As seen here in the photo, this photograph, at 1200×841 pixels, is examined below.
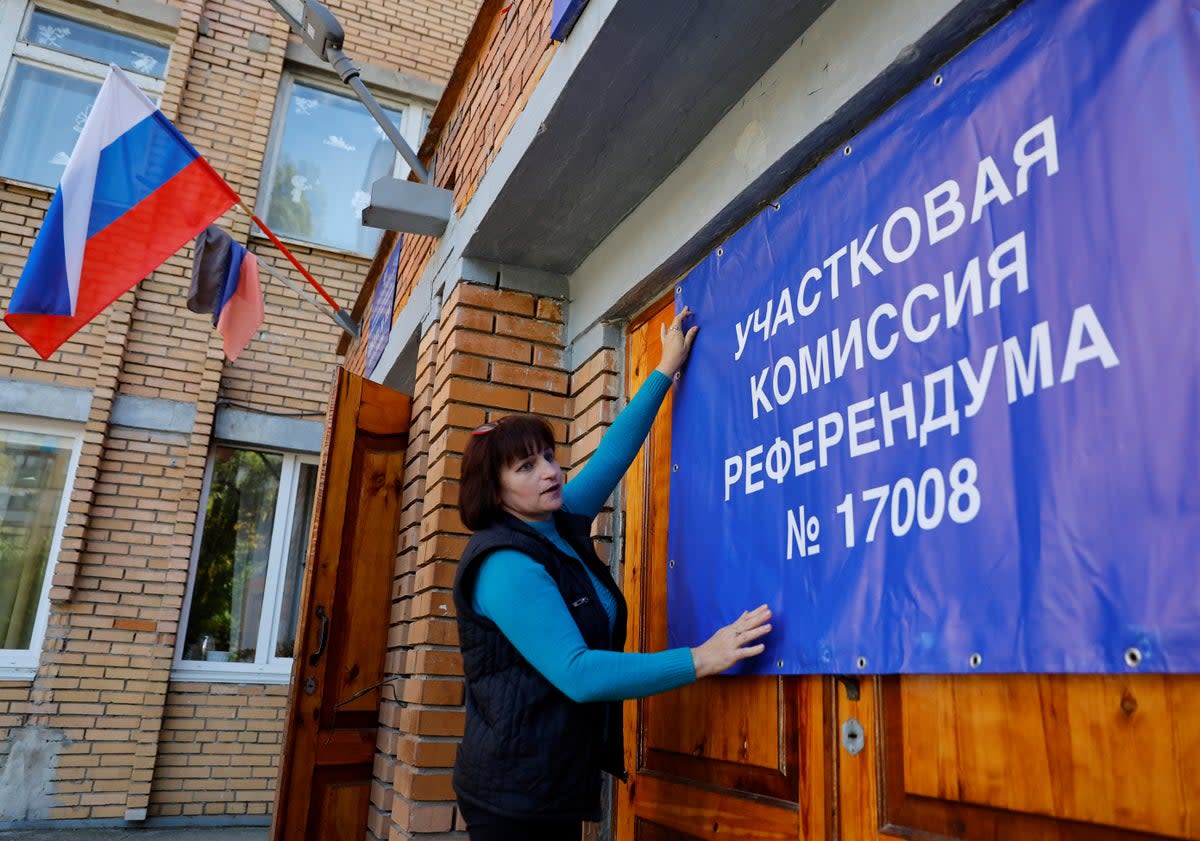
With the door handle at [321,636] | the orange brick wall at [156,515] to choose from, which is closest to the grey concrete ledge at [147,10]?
the orange brick wall at [156,515]

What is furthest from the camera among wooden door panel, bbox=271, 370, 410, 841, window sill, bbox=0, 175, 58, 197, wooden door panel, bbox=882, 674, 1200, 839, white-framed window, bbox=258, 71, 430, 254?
white-framed window, bbox=258, 71, 430, 254

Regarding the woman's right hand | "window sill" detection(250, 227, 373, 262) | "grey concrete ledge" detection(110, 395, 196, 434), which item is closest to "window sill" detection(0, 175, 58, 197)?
"window sill" detection(250, 227, 373, 262)

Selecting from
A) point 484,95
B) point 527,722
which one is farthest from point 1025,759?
point 484,95

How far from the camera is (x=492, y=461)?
6.75 ft

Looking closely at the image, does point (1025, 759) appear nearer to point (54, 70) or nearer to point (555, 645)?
point (555, 645)

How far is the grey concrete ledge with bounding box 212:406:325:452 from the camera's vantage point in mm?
6425

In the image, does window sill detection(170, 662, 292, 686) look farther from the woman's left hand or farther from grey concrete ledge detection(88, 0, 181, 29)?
grey concrete ledge detection(88, 0, 181, 29)

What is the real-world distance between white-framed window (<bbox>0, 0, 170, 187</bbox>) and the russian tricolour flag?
3109mm

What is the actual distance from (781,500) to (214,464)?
5.70 meters

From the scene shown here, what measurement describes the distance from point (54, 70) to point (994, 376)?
→ 26.2 ft

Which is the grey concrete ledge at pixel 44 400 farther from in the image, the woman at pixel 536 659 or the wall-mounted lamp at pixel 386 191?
the woman at pixel 536 659

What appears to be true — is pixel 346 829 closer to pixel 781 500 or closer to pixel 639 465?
pixel 639 465

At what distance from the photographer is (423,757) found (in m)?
2.68

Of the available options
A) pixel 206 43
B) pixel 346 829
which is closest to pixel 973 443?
pixel 346 829
